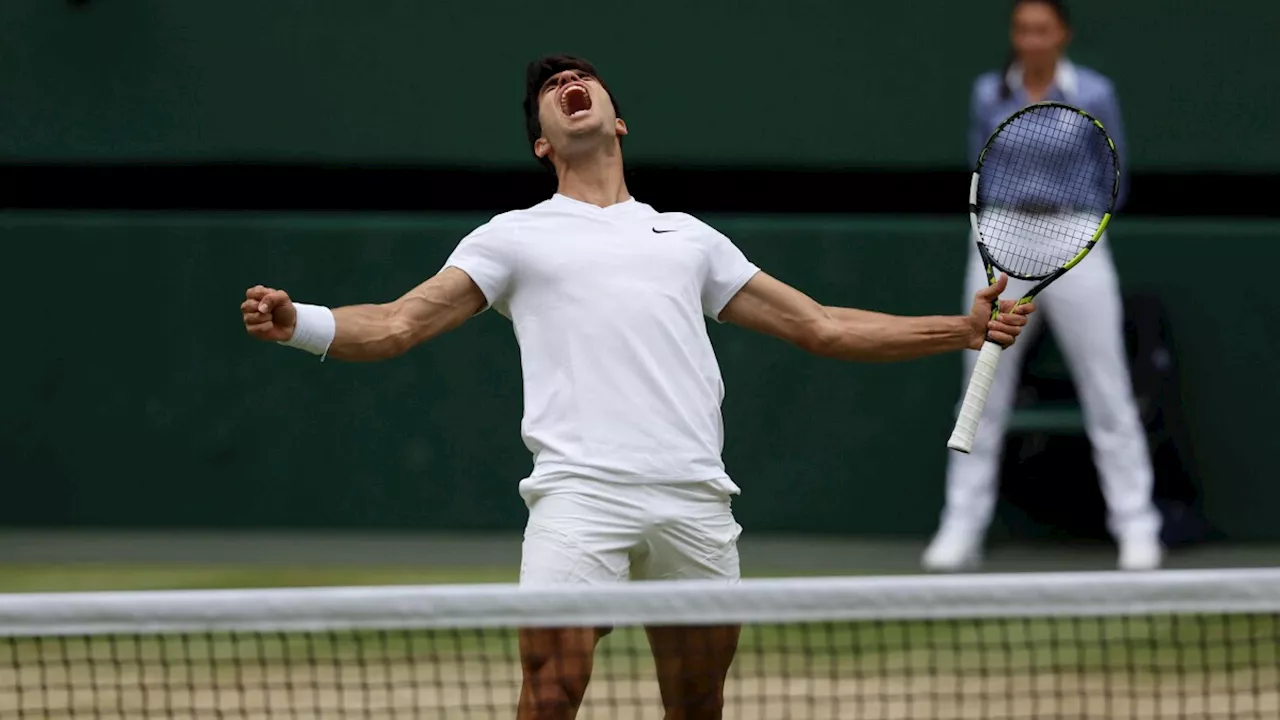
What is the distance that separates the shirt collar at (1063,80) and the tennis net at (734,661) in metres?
1.66

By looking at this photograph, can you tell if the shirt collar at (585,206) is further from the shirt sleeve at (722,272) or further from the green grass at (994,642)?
the green grass at (994,642)

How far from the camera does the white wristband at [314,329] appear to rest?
3271mm

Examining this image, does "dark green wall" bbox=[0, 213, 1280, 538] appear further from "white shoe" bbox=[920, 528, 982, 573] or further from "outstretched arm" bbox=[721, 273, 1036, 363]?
"outstretched arm" bbox=[721, 273, 1036, 363]

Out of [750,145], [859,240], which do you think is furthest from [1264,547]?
[750,145]

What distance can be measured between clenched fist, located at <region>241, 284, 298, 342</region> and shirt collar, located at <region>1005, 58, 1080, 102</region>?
3364 mm

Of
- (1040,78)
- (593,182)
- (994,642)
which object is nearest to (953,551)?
(994,642)

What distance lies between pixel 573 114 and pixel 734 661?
203 cm

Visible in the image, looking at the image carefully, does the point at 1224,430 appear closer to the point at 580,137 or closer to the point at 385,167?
the point at 385,167

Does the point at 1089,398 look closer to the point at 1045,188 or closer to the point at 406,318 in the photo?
the point at 1045,188

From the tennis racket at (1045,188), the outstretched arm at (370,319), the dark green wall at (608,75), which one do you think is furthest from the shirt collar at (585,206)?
the dark green wall at (608,75)

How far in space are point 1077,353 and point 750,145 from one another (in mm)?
1495

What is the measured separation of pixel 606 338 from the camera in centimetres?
339

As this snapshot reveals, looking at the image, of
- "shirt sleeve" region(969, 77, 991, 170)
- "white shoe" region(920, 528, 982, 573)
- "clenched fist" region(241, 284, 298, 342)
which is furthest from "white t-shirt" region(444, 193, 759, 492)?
"white shoe" region(920, 528, 982, 573)

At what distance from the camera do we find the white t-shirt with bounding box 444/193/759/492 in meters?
3.37
